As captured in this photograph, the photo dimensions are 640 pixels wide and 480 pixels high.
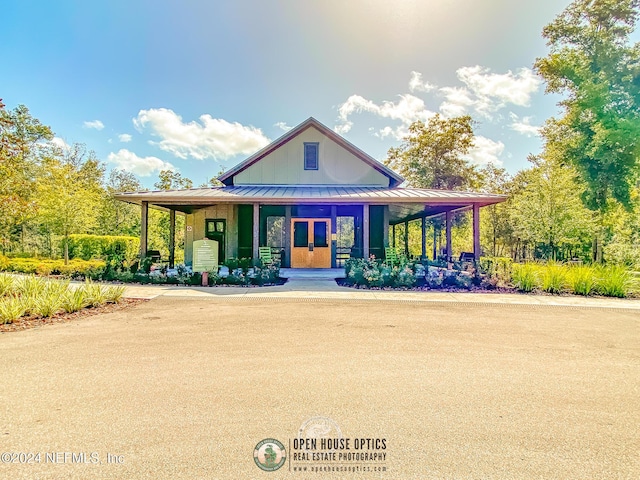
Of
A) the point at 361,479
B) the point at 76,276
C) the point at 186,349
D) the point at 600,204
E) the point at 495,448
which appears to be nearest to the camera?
the point at 361,479

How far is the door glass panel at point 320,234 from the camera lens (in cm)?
1633

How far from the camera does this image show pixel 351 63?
14.9 meters

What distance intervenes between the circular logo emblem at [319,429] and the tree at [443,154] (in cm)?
2726

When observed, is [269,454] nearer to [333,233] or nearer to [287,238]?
[287,238]

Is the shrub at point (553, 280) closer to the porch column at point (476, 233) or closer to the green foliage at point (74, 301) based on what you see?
the porch column at point (476, 233)

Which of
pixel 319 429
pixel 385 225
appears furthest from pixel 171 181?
pixel 319 429

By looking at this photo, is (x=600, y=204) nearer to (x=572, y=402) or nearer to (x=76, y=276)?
(x=572, y=402)

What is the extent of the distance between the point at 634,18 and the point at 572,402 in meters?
21.4

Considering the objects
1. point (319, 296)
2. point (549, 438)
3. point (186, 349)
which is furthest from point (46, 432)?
point (319, 296)

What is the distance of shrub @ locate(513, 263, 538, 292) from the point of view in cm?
1030

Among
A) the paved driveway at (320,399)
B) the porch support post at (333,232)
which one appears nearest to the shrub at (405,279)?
the paved driveway at (320,399)

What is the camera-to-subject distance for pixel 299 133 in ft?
54.8

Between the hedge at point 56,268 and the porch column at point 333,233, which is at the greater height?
the porch column at point 333,233

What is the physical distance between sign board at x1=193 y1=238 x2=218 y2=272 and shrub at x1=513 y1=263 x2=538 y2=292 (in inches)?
367
